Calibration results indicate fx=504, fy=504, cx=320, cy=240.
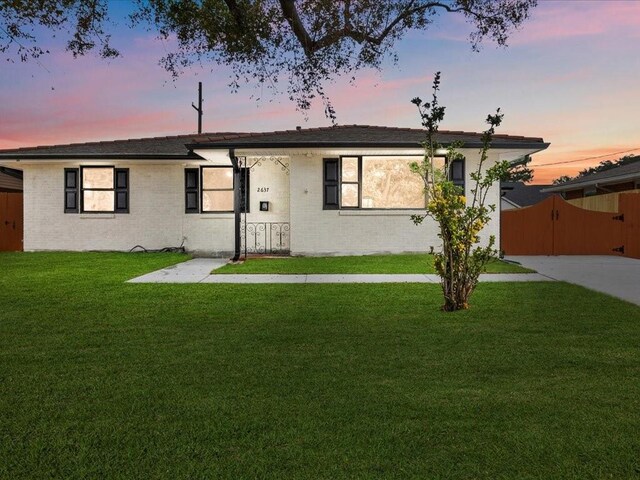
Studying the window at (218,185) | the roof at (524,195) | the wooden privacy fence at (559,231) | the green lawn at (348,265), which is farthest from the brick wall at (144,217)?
the roof at (524,195)

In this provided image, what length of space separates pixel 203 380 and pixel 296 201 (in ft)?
34.3

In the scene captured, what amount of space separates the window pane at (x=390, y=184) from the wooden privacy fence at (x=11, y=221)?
39.6 feet

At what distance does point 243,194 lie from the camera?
15.4 m

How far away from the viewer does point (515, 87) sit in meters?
17.0

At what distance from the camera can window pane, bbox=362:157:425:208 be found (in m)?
14.1

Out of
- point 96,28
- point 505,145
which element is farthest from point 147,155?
point 505,145

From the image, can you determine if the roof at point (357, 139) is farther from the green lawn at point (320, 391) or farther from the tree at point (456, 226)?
the green lawn at point (320, 391)

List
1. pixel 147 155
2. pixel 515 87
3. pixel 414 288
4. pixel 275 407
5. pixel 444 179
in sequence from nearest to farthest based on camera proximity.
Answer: pixel 275 407
pixel 444 179
pixel 414 288
pixel 147 155
pixel 515 87

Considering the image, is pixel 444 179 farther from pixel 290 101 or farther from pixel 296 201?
pixel 290 101

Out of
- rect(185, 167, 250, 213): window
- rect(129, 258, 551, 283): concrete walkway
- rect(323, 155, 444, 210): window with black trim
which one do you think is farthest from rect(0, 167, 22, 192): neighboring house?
rect(129, 258, 551, 283): concrete walkway

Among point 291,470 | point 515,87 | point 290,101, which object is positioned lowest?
point 291,470

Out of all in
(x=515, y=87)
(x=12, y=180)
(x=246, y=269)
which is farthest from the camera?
(x=12, y=180)

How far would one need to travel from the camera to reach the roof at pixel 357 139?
12.8 meters

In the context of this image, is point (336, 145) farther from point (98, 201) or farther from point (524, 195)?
point (524, 195)
